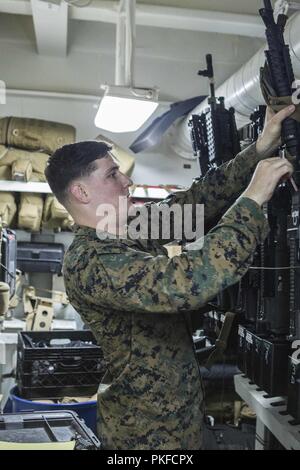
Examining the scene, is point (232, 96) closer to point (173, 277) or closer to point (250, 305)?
point (250, 305)

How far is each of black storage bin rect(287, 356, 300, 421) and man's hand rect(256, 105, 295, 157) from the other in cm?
81

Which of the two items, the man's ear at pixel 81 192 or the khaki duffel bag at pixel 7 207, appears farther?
the khaki duffel bag at pixel 7 207

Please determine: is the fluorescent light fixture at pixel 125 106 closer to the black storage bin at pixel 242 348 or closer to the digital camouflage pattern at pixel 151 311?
the digital camouflage pattern at pixel 151 311

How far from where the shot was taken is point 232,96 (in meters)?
4.16

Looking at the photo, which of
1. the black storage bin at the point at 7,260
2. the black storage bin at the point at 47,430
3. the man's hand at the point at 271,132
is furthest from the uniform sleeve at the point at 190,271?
the black storage bin at the point at 7,260

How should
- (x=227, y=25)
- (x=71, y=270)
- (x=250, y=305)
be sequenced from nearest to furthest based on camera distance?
(x=71, y=270) < (x=250, y=305) < (x=227, y=25)

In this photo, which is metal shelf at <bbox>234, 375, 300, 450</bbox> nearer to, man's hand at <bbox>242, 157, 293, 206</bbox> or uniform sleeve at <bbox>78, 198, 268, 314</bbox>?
uniform sleeve at <bbox>78, 198, 268, 314</bbox>

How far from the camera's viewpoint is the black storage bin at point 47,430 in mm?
1908

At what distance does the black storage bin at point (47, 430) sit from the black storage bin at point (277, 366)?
2.51 feet

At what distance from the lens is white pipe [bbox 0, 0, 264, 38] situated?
375 centimetres
